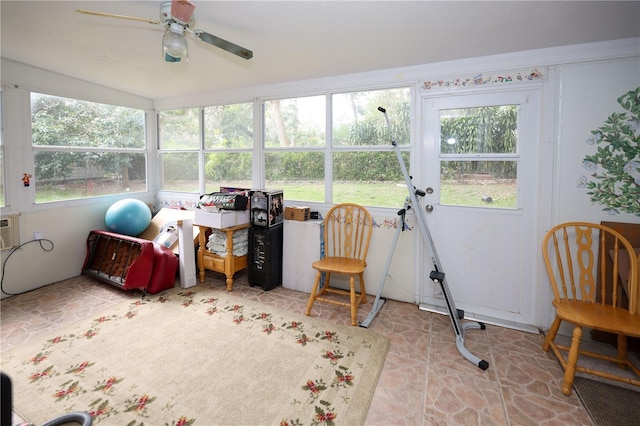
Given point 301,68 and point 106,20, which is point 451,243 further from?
point 106,20

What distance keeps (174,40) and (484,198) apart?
2.71 m

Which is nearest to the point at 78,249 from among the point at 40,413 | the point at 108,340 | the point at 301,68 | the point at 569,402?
the point at 108,340

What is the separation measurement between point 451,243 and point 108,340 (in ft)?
9.96

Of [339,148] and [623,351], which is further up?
[339,148]

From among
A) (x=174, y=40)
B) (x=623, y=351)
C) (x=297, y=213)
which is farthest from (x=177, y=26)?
(x=623, y=351)

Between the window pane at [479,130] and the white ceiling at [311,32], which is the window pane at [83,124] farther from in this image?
the window pane at [479,130]

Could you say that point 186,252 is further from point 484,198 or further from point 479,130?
point 479,130

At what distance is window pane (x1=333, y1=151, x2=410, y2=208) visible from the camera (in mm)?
3295

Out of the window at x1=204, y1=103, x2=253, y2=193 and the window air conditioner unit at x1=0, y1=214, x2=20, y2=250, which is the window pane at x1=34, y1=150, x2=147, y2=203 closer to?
the window air conditioner unit at x1=0, y1=214, x2=20, y2=250

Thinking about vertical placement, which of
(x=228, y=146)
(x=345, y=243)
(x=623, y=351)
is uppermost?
(x=228, y=146)

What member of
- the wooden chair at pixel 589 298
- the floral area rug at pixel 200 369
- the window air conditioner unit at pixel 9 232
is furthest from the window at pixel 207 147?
the wooden chair at pixel 589 298

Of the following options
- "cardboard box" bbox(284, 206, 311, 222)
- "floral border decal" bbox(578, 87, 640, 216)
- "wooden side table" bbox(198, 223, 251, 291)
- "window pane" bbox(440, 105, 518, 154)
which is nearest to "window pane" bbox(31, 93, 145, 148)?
"wooden side table" bbox(198, 223, 251, 291)

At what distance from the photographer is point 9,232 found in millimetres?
3258

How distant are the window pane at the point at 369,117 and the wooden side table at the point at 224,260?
1544mm
